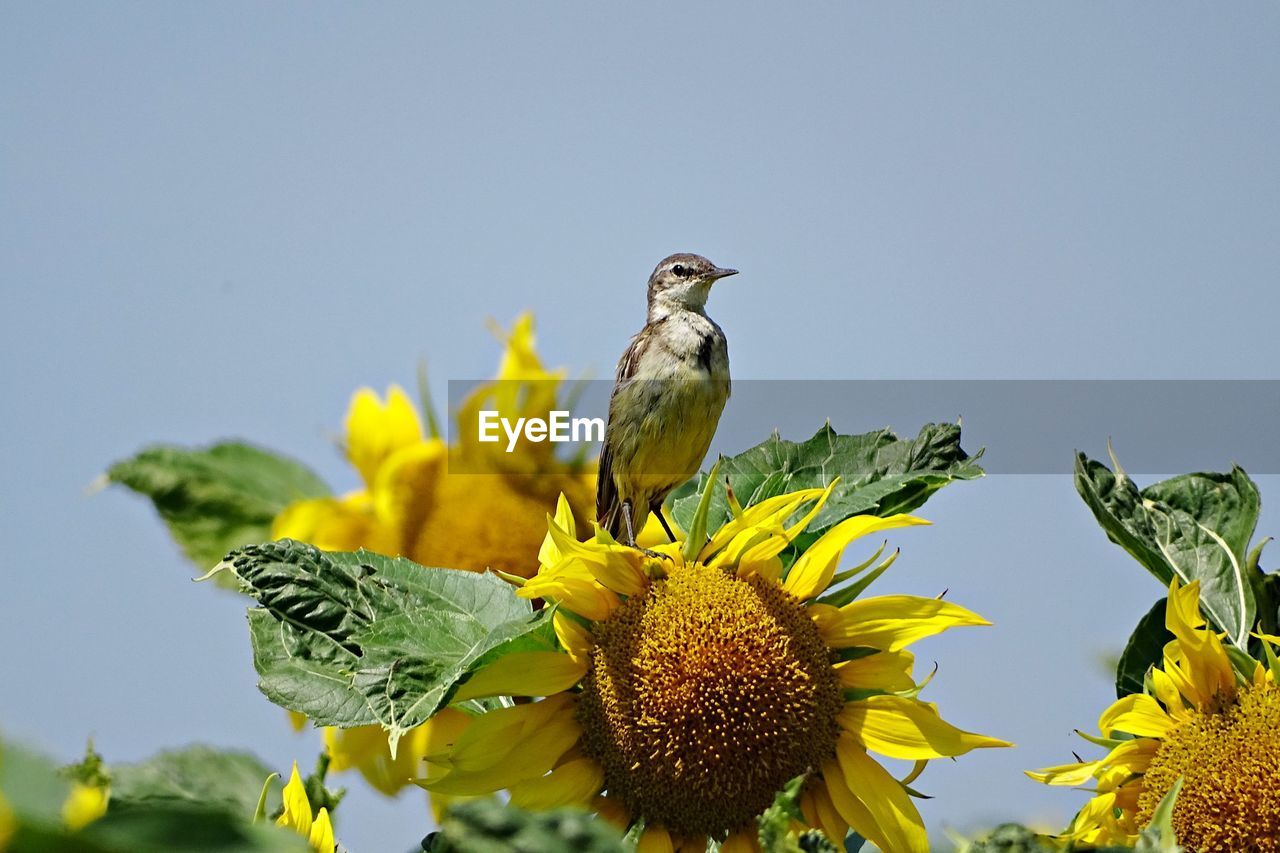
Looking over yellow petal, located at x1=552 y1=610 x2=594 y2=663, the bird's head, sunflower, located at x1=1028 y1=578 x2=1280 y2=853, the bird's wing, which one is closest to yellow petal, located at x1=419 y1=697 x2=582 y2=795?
yellow petal, located at x1=552 y1=610 x2=594 y2=663

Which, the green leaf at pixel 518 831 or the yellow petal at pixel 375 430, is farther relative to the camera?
the yellow petal at pixel 375 430

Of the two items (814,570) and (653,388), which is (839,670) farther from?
(653,388)

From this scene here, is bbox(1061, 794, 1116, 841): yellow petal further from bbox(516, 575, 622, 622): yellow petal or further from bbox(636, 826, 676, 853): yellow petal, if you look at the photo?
bbox(516, 575, 622, 622): yellow petal

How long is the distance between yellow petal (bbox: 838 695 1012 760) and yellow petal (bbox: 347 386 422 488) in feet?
12.1

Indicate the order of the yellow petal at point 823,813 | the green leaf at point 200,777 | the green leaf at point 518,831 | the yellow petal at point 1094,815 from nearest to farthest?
the green leaf at point 518,831, the yellow petal at point 823,813, the yellow petal at point 1094,815, the green leaf at point 200,777

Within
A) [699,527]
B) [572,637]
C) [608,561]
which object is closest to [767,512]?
[699,527]

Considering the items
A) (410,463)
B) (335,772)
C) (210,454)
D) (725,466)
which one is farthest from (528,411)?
(725,466)

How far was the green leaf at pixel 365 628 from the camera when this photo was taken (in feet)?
6.90

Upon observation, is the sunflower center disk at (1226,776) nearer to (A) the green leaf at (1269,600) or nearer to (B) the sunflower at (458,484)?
(A) the green leaf at (1269,600)

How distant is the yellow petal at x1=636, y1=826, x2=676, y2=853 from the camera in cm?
231

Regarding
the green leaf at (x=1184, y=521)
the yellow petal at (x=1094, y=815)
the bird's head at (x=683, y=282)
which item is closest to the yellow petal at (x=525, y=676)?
the yellow petal at (x=1094, y=815)

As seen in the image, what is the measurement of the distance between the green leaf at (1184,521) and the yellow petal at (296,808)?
1772 millimetres

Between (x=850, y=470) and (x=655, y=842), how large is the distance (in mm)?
849

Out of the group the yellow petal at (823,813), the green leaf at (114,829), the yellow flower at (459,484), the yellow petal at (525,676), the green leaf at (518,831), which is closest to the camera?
the green leaf at (114,829)
